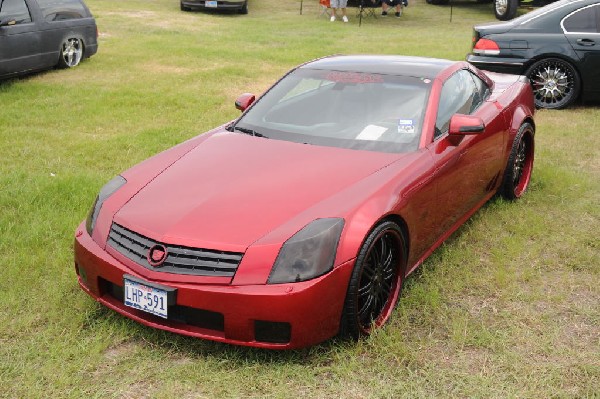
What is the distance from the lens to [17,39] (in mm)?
10258

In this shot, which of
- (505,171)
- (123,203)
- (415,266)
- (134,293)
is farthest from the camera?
(505,171)

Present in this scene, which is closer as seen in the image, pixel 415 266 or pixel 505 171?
pixel 415 266

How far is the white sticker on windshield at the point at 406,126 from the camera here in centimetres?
464

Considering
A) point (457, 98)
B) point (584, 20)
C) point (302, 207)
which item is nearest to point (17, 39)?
point (457, 98)

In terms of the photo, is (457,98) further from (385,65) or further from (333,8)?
(333,8)

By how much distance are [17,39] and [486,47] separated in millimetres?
6271

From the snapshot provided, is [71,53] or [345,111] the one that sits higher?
[345,111]

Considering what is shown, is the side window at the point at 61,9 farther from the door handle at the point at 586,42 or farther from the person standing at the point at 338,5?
the person standing at the point at 338,5

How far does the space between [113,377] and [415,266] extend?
1.85m

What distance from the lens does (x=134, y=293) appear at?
12.0 feet

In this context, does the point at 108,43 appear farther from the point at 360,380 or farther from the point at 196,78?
the point at 360,380

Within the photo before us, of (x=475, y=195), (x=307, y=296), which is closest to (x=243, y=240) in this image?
(x=307, y=296)

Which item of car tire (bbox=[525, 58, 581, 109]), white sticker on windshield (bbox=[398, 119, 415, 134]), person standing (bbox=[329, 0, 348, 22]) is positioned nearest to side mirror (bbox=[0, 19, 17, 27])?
car tire (bbox=[525, 58, 581, 109])

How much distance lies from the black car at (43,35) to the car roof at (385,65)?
20.4 feet
